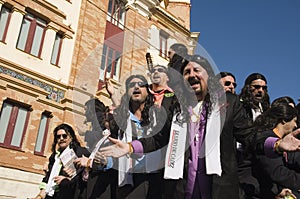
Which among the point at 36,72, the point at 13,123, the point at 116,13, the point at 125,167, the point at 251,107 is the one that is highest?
the point at 116,13

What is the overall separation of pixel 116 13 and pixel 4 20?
6.02 meters

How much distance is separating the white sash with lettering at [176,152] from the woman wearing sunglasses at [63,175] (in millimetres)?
1693

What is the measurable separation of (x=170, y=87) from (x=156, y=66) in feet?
1.64

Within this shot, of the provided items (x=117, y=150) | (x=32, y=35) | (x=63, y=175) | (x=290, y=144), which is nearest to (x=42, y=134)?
(x=32, y=35)

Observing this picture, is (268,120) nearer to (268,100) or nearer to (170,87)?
(170,87)

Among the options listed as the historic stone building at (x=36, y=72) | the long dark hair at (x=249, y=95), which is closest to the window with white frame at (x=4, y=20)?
the historic stone building at (x=36, y=72)

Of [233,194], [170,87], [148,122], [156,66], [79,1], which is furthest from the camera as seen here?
[79,1]

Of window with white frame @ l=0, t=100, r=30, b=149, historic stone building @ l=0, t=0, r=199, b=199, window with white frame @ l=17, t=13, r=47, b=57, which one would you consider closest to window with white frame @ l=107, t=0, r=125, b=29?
historic stone building @ l=0, t=0, r=199, b=199

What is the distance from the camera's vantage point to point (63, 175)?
3.84 m

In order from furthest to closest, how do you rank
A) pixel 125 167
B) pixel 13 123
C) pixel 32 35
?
pixel 32 35, pixel 13 123, pixel 125 167

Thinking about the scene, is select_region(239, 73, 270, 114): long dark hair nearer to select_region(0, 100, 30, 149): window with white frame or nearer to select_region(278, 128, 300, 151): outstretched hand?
select_region(278, 128, 300, 151): outstretched hand

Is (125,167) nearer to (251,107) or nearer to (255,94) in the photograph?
(251,107)

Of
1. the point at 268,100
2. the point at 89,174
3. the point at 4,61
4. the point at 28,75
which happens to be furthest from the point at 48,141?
the point at 268,100

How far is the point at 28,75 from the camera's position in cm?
1053
